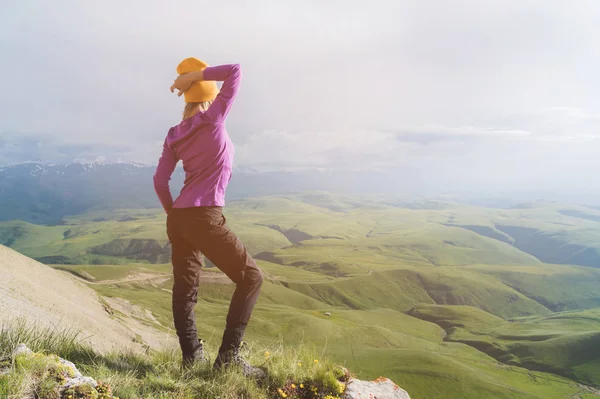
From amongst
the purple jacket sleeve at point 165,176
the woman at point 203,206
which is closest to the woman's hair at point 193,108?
the woman at point 203,206

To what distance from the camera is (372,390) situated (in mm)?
5605

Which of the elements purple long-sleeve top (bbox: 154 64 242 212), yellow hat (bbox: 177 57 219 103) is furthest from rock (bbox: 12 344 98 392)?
yellow hat (bbox: 177 57 219 103)

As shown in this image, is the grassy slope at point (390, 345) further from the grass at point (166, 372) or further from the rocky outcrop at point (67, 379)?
the rocky outcrop at point (67, 379)

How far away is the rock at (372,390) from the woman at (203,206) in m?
1.45

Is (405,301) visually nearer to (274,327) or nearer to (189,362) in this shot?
(274,327)

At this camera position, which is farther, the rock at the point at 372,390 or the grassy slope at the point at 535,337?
the grassy slope at the point at 535,337

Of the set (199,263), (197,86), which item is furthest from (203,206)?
(197,86)

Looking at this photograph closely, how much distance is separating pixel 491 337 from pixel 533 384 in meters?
42.0

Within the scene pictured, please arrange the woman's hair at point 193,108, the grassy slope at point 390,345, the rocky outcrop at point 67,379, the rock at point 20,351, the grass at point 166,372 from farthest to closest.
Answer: the grassy slope at point 390,345
the woman's hair at point 193,108
the grass at point 166,372
the rock at point 20,351
the rocky outcrop at point 67,379

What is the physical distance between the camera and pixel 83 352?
216 inches

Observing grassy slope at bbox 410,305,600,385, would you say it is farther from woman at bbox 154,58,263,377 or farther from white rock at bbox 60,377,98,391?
white rock at bbox 60,377,98,391

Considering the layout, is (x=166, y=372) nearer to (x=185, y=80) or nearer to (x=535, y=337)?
(x=185, y=80)

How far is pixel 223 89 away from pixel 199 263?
2.80m

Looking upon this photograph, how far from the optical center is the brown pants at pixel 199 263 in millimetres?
5207
